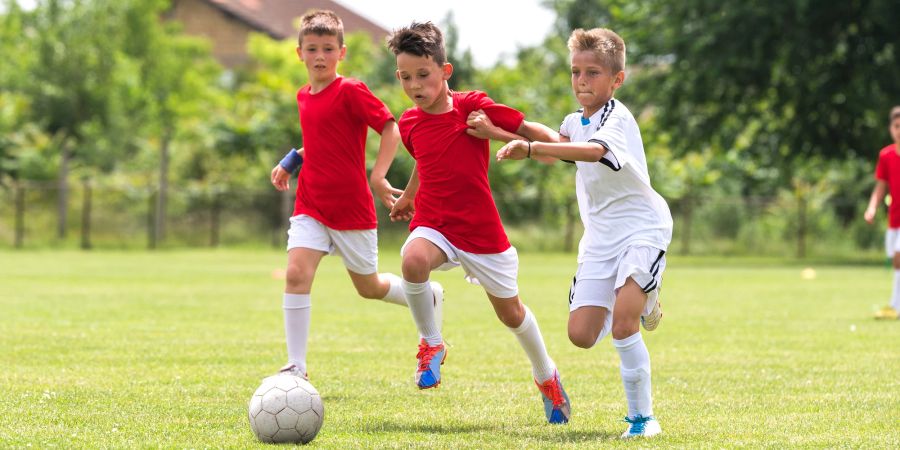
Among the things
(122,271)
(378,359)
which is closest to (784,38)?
(122,271)

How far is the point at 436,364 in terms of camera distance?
6695mm

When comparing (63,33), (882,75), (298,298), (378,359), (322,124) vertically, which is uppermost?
(63,33)

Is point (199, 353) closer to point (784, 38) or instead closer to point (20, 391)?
point (20, 391)

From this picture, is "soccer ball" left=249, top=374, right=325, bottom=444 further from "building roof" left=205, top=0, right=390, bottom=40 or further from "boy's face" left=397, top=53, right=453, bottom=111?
"building roof" left=205, top=0, right=390, bottom=40

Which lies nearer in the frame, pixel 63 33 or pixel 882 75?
pixel 882 75

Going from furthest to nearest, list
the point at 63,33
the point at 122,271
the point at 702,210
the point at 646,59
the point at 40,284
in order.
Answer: the point at 63,33, the point at 702,210, the point at 646,59, the point at 122,271, the point at 40,284

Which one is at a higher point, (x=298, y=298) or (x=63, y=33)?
(x=63, y=33)

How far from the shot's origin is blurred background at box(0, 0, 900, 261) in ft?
89.5

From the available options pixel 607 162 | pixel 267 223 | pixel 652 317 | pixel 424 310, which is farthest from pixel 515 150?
pixel 267 223

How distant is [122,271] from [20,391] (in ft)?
51.2

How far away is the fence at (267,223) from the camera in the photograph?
1312 inches

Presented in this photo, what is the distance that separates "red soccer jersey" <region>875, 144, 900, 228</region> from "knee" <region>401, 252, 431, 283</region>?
800cm

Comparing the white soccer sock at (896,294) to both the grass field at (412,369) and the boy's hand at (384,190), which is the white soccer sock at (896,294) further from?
the boy's hand at (384,190)

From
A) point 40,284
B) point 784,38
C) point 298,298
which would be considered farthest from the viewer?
point 784,38
